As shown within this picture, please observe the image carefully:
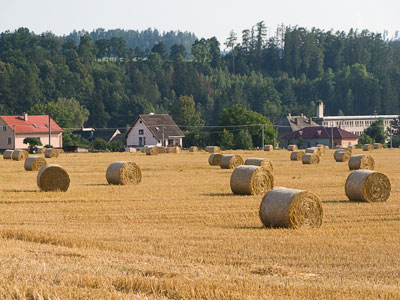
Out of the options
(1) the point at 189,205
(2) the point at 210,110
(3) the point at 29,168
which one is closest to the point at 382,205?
(1) the point at 189,205

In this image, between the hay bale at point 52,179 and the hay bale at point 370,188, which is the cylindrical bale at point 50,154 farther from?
the hay bale at point 370,188

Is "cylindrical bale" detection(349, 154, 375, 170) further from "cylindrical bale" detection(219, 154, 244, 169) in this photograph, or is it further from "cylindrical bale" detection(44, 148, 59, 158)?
"cylindrical bale" detection(44, 148, 59, 158)

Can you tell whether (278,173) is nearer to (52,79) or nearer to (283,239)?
(283,239)

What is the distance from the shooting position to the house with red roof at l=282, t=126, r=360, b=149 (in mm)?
151625

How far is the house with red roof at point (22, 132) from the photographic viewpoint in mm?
118875

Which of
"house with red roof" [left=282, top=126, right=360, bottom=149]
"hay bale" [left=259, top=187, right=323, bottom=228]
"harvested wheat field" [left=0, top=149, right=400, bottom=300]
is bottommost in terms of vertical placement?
"harvested wheat field" [left=0, top=149, right=400, bottom=300]

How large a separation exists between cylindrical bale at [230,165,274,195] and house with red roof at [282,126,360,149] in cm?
12278

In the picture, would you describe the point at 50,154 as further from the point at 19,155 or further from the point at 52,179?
the point at 52,179

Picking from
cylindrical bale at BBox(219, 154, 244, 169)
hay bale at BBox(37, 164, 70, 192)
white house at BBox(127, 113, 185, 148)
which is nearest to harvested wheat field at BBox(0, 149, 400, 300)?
hay bale at BBox(37, 164, 70, 192)

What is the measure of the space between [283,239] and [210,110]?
596 ft

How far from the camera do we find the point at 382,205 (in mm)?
25016

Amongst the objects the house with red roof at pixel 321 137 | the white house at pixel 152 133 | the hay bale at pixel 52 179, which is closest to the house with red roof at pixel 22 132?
the white house at pixel 152 133

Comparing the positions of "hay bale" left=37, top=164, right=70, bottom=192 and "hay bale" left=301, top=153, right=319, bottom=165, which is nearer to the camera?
"hay bale" left=37, top=164, right=70, bottom=192

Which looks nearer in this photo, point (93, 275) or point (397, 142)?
point (93, 275)
